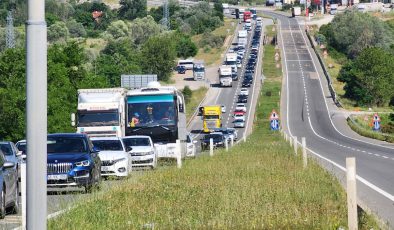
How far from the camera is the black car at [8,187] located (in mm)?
16547

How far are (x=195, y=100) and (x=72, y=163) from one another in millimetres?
87278

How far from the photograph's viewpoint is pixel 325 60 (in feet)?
482

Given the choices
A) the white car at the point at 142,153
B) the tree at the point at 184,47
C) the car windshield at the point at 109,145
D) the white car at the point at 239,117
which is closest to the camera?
the car windshield at the point at 109,145

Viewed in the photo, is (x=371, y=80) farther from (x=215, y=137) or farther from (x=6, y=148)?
(x=6, y=148)

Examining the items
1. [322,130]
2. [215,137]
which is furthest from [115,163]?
[322,130]

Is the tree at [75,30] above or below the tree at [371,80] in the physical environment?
above

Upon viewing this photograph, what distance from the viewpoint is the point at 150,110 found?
1556 inches

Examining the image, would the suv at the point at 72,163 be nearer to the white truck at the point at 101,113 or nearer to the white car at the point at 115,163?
the white car at the point at 115,163

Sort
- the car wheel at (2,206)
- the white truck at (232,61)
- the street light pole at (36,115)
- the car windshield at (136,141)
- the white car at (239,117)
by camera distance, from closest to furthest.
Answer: the street light pole at (36,115) → the car wheel at (2,206) → the car windshield at (136,141) → the white car at (239,117) → the white truck at (232,61)

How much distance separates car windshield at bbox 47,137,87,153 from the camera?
24172 millimetres

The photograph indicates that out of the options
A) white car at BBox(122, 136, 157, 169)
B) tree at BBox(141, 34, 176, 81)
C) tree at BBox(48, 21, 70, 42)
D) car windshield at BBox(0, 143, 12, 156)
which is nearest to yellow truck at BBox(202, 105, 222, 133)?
tree at BBox(141, 34, 176, 81)

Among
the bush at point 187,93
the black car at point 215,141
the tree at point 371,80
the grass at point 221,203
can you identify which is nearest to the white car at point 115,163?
the grass at point 221,203

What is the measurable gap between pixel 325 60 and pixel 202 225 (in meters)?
135

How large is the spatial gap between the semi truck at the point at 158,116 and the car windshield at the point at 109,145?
7603 millimetres
